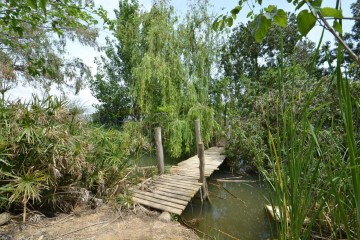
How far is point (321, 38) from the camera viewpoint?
579 millimetres

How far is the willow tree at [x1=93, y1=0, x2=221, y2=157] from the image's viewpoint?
8.02 meters

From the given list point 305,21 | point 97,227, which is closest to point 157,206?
point 97,227

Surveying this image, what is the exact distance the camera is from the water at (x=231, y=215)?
13.0 ft

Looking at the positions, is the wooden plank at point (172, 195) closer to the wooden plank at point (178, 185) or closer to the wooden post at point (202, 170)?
the wooden plank at point (178, 185)

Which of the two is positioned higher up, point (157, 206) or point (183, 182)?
point (183, 182)

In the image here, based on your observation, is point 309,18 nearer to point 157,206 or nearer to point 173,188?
point 157,206

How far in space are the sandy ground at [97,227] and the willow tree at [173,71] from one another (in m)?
4.14

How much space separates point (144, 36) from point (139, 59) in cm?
108

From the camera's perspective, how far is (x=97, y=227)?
330cm

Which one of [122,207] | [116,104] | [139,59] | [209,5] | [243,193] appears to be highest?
[209,5]

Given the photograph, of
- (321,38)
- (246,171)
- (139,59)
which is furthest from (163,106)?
(321,38)

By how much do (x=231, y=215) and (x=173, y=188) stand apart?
1393 millimetres

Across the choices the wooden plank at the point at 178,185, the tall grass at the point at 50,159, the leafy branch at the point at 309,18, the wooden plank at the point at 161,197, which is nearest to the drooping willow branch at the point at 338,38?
the leafy branch at the point at 309,18

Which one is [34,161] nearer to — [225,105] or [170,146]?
[170,146]
